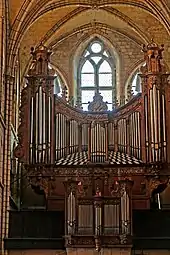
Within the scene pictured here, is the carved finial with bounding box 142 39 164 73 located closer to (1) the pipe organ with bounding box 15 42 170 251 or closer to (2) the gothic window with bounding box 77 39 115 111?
(1) the pipe organ with bounding box 15 42 170 251

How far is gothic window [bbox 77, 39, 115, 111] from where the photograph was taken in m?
26.7

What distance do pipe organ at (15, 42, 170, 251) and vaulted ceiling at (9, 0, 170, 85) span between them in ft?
6.19

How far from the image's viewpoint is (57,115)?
22156 millimetres

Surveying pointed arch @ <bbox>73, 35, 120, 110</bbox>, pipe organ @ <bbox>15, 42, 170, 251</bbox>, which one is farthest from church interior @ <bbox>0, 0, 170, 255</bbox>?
pointed arch @ <bbox>73, 35, 120, 110</bbox>

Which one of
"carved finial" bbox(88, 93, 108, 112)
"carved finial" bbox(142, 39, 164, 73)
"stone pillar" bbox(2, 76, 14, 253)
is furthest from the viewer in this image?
"carved finial" bbox(88, 93, 108, 112)

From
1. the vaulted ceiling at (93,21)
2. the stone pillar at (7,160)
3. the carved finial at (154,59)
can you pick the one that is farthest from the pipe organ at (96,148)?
the vaulted ceiling at (93,21)

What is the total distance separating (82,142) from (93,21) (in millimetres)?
6353

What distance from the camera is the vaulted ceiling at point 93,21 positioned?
23844 millimetres

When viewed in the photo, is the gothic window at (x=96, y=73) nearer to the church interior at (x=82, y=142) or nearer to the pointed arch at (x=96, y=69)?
the pointed arch at (x=96, y=69)

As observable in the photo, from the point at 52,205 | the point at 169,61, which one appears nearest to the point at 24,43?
the point at 169,61

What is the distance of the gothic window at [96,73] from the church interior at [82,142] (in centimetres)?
19

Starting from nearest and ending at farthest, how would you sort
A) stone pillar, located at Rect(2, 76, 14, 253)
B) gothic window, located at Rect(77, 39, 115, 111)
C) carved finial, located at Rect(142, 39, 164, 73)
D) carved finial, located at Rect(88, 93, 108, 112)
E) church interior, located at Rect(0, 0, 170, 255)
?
church interior, located at Rect(0, 0, 170, 255)
stone pillar, located at Rect(2, 76, 14, 253)
carved finial, located at Rect(142, 39, 164, 73)
carved finial, located at Rect(88, 93, 108, 112)
gothic window, located at Rect(77, 39, 115, 111)

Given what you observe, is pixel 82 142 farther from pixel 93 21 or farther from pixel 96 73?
pixel 93 21

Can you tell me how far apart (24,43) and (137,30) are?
436 centimetres
